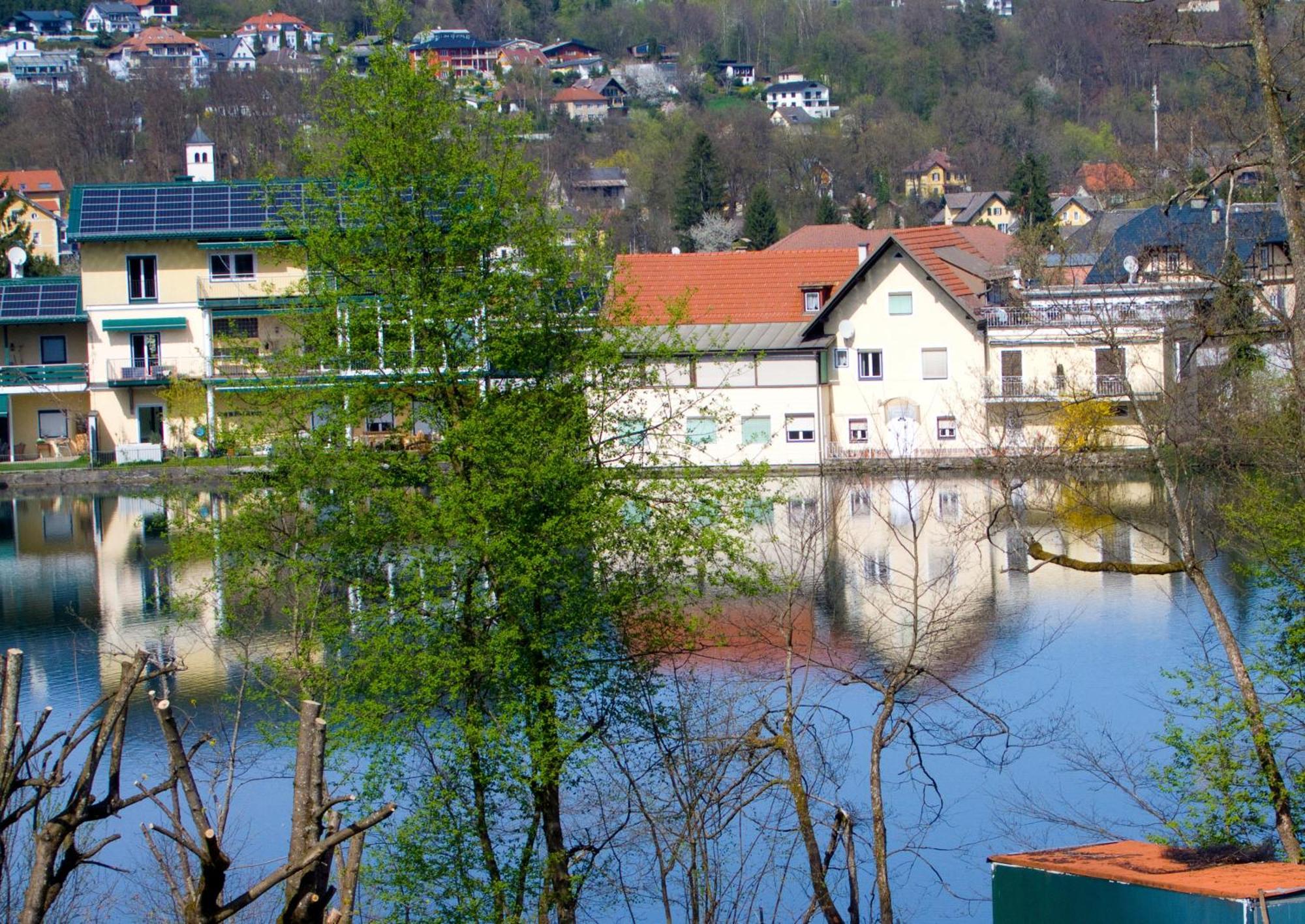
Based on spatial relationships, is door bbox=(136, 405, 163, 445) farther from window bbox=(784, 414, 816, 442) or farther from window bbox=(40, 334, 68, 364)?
window bbox=(784, 414, 816, 442)

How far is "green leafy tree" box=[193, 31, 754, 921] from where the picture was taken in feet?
41.6

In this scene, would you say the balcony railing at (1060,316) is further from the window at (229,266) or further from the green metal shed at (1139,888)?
the window at (229,266)

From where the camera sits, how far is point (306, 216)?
14.4 m

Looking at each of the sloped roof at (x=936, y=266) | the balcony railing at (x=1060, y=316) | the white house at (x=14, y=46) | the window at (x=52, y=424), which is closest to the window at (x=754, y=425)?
the sloped roof at (x=936, y=266)

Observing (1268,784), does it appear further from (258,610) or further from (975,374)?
(975,374)

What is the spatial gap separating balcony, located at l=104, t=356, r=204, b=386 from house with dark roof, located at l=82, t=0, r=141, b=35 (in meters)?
137

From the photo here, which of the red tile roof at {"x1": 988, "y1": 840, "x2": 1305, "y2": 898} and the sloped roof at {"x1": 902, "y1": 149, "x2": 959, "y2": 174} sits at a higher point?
the sloped roof at {"x1": 902, "y1": 149, "x2": 959, "y2": 174}

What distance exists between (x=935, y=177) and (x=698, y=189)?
28.5m

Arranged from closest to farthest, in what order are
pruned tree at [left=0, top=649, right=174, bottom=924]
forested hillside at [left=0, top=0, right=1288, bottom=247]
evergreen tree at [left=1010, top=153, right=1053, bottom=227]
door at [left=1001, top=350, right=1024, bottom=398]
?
pruned tree at [left=0, top=649, right=174, bottom=924] < door at [left=1001, top=350, right=1024, bottom=398] < evergreen tree at [left=1010, top=153, right=1053, bottom=227] < forested hillside at [left=0, top=0, right=1288, bottom=247]

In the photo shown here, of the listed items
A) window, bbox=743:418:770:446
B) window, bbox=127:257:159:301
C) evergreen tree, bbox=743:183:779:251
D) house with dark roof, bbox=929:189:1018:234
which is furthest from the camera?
house with dark roof, bbox=929:189:1018:234

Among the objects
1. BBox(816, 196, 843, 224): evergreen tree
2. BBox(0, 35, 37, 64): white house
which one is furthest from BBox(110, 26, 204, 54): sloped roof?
BBox(816, 196, 843, 224): evergreen tree

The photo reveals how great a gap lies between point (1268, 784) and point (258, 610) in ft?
38.7

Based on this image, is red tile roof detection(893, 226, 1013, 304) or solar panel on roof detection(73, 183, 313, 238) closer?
red tile roof detection(893, 226, 1013, 304)

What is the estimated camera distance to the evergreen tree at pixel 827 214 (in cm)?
7244
